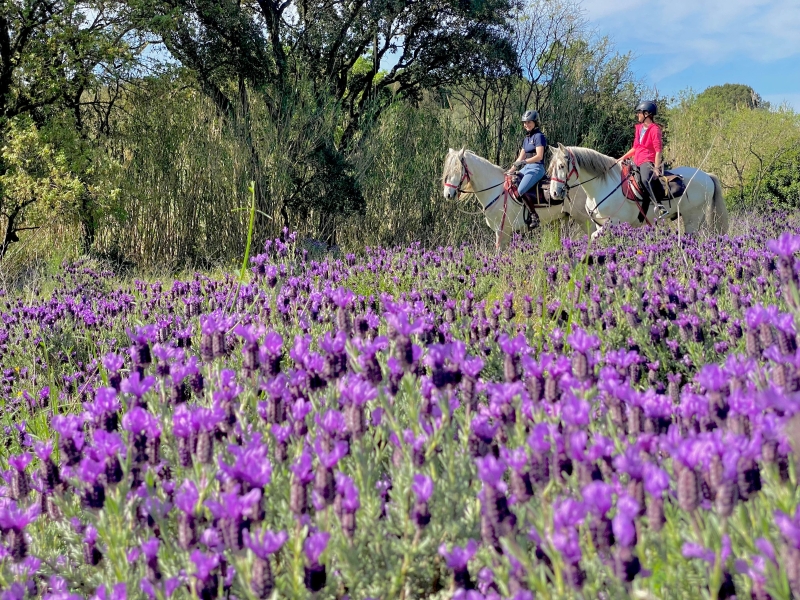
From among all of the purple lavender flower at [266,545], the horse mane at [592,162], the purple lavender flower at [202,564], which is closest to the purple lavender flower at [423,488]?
the purple lavender flower at [266,545]

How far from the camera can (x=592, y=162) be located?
9.31m

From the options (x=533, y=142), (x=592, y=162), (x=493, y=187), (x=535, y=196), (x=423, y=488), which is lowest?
(x=423, y=488)

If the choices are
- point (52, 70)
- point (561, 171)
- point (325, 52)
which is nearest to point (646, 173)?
point (561, 171)

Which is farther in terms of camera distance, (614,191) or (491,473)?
(614,191)

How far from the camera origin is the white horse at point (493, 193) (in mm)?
9688

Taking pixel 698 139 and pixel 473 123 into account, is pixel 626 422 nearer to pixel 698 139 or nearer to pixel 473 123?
pixel 473 123

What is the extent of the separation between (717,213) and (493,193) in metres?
3.19

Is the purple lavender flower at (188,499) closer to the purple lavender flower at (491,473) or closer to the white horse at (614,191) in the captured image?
the purple lavender flower at (491,473)

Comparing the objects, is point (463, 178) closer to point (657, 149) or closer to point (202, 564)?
point (657, 149)

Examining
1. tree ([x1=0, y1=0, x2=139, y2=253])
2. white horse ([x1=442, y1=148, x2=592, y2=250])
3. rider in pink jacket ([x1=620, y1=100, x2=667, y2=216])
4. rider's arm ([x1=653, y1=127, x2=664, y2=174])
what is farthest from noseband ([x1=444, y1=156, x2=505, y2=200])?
tree ([x1=0, y1=0, x2=139, y2=253])

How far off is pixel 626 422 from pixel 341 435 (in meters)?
0.71

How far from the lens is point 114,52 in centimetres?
1036

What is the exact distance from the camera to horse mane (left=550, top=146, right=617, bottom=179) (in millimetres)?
9188

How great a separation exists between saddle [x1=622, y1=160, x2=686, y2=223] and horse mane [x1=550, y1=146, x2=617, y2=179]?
0.77 feet
